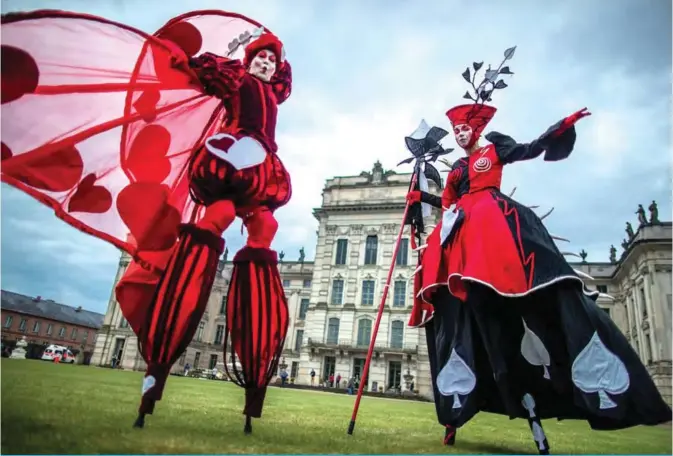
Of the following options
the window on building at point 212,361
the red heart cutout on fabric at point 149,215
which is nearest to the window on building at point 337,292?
the window on building at point 212,361

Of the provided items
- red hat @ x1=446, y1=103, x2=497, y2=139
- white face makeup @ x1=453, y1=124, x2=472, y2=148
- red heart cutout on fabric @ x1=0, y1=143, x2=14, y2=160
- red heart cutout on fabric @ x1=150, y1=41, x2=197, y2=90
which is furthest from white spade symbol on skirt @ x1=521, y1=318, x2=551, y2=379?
red heart cutout on fabric @ x1=0, y1=143, x2=14, y2=160

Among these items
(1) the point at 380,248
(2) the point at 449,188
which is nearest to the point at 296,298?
(1) the point at 380,248

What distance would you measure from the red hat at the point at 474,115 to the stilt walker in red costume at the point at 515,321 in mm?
311

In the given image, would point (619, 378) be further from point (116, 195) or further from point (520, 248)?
point (116, 195)

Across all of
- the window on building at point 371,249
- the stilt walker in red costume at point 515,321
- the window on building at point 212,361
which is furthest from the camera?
the window on building at point 371,249

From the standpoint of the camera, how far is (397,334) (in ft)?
87.1

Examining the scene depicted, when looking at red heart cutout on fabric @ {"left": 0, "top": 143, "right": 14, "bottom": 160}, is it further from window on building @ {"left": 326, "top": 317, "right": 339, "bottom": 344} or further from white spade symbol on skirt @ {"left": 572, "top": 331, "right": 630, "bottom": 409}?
window on building @ {"left": 326, "top": 317, "right": 339, "bottom": 344}

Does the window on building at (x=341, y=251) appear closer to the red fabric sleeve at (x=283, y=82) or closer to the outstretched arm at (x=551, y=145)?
the outstretched arm at (x=551, y=145)

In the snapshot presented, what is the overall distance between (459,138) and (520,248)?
4.44ft

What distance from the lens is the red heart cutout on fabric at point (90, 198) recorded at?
2604 millimetres

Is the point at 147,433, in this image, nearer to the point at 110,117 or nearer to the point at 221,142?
the point at 221,142

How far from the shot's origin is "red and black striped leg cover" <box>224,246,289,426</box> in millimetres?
2748

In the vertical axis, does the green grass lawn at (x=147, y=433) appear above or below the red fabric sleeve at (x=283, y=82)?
below

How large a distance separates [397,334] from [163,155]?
24.9m
